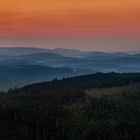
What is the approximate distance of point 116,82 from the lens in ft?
371

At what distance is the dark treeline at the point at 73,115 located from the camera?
70750mm

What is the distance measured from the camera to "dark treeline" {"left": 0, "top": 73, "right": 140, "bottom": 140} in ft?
232

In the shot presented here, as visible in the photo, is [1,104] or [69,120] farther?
[1,104]

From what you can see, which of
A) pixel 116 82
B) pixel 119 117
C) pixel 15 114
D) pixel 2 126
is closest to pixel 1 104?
pixel 15 114

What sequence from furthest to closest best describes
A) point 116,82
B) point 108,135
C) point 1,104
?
point 116,82, point 1,104, point 108,135

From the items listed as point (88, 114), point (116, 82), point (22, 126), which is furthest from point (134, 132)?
point (116, 82)

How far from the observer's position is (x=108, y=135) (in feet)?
231

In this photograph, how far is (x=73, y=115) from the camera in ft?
260

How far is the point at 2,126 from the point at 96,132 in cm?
1318

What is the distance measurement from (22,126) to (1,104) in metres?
13.8

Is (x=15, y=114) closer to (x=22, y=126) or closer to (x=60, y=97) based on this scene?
(x=22, y=126)

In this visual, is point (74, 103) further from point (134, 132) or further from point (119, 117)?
point (134, 132)

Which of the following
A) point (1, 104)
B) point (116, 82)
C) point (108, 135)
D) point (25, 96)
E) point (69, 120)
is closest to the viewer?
point (108, 135)

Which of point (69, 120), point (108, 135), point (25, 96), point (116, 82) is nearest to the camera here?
point (108, 135)
